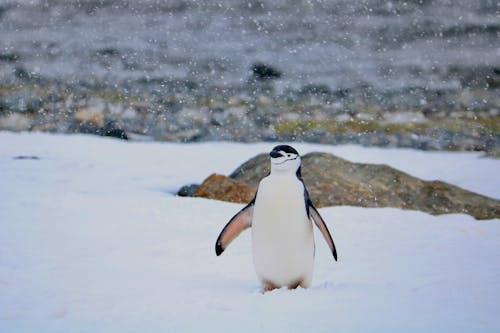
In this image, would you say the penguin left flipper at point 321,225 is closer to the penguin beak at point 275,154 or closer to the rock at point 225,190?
the penguin beak at point 275,154

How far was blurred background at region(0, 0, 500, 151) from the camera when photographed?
1078 centimetres

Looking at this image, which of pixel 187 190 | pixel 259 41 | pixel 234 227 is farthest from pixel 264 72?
pixel 234 227

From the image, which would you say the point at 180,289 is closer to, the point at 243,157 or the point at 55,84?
the point at 243,157

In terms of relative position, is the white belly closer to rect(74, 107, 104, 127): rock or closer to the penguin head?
the penguin head

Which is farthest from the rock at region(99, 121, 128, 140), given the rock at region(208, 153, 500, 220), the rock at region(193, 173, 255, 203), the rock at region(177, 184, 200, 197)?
the rock at region(193, 173, 255, 203)

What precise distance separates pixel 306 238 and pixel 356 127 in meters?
7.72

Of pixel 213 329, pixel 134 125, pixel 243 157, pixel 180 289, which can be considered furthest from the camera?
pixel 134 125

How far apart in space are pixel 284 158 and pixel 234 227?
1.41ft

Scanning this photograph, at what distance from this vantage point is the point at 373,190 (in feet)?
20.0

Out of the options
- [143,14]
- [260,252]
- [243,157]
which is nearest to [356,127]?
[243,157]

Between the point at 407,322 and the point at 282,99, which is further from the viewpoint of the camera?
the point at 282,99

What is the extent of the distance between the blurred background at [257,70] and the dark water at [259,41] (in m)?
0.02

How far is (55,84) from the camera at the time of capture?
460 inches

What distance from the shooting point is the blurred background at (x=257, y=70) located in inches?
424
